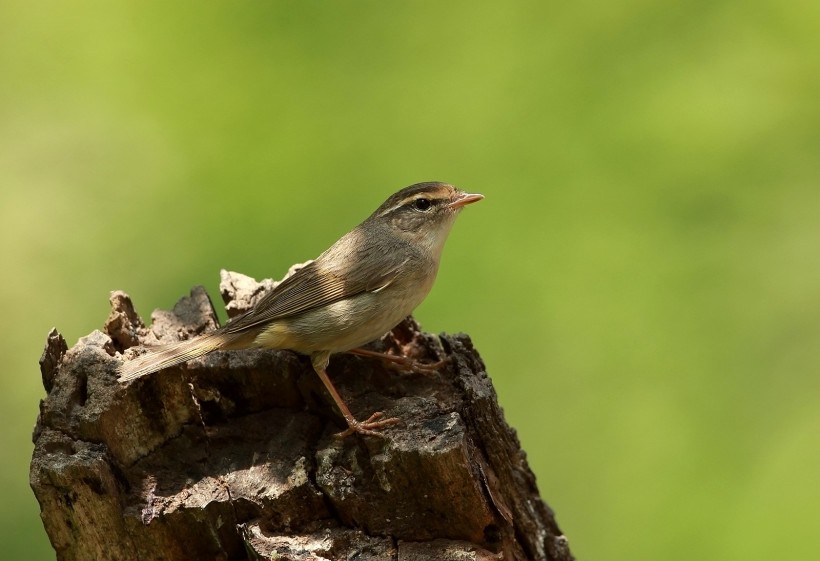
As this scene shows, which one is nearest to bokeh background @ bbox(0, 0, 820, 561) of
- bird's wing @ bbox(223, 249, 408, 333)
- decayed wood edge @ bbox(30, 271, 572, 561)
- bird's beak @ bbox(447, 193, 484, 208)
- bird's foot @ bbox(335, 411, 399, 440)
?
bird's beak @ bbox(447, 193, 484, 208)

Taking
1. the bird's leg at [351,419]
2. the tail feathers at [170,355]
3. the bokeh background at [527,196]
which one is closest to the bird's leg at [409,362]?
the bird's leg at [351,419]

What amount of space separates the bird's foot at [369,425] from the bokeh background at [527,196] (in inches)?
109

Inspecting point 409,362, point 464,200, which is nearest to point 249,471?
point 409,362

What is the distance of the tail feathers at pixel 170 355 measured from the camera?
4.19 m

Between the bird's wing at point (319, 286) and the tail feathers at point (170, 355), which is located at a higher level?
the bird's wing at point (319, 286)

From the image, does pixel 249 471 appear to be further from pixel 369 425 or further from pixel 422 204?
pixel 422 204

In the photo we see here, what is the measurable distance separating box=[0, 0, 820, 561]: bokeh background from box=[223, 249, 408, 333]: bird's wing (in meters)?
1.85

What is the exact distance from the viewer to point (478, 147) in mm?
7668

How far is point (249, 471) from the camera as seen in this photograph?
4270 mm

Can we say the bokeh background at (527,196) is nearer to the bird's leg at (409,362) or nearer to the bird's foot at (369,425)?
the bird's leg at (409,362)

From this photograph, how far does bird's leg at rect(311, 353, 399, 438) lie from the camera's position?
4168 mm

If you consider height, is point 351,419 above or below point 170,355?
below

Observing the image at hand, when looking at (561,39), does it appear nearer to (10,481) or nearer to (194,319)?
(194,319)

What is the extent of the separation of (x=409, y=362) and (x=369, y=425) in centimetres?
66
